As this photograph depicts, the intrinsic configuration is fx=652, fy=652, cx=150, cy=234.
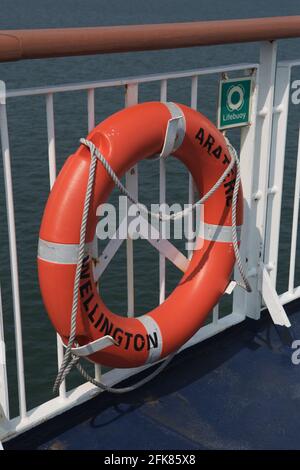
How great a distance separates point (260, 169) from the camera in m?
2.36

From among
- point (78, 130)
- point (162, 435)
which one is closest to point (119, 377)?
point (162, 435)

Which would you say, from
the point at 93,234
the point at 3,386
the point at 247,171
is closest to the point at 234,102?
the point at 247,171

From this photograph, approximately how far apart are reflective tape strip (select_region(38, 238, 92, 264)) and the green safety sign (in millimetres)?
737

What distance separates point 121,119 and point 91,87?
12 centimetres

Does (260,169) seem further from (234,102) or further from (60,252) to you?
(60,252)

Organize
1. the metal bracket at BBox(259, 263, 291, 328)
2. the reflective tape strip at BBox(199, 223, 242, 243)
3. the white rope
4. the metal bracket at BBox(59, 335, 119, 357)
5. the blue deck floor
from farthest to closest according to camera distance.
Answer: the metal bracket at BBox(259, 263, 291, 328) → the reflective tape strip at BBox(199, 223, 242, 243) → the blue deck floor → the metal bracket at BBox(59, 335, 119, 357) → the white rope

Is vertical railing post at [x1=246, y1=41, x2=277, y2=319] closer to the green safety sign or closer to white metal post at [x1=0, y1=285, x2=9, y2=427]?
the green safety sign

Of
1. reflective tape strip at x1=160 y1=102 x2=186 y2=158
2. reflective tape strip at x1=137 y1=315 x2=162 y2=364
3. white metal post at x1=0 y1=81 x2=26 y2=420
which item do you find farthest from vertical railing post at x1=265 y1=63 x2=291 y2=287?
white metal post at x1=0 y1=81 x2=26 y2=420

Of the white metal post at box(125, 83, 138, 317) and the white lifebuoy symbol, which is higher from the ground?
the white lifebuoy symbol

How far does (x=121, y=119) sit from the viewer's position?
5.72 ft

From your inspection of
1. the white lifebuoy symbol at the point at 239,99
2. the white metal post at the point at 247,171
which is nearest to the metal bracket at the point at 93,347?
the white metal post at the point at 247,171

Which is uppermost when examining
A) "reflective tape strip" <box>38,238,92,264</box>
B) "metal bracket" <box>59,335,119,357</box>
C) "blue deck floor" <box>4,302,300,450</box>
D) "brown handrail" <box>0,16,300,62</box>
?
"brown handrail" <box>0,16,300,62</box>

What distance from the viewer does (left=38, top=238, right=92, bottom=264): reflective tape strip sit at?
5.51 ft

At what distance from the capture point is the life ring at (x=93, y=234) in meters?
1.68
